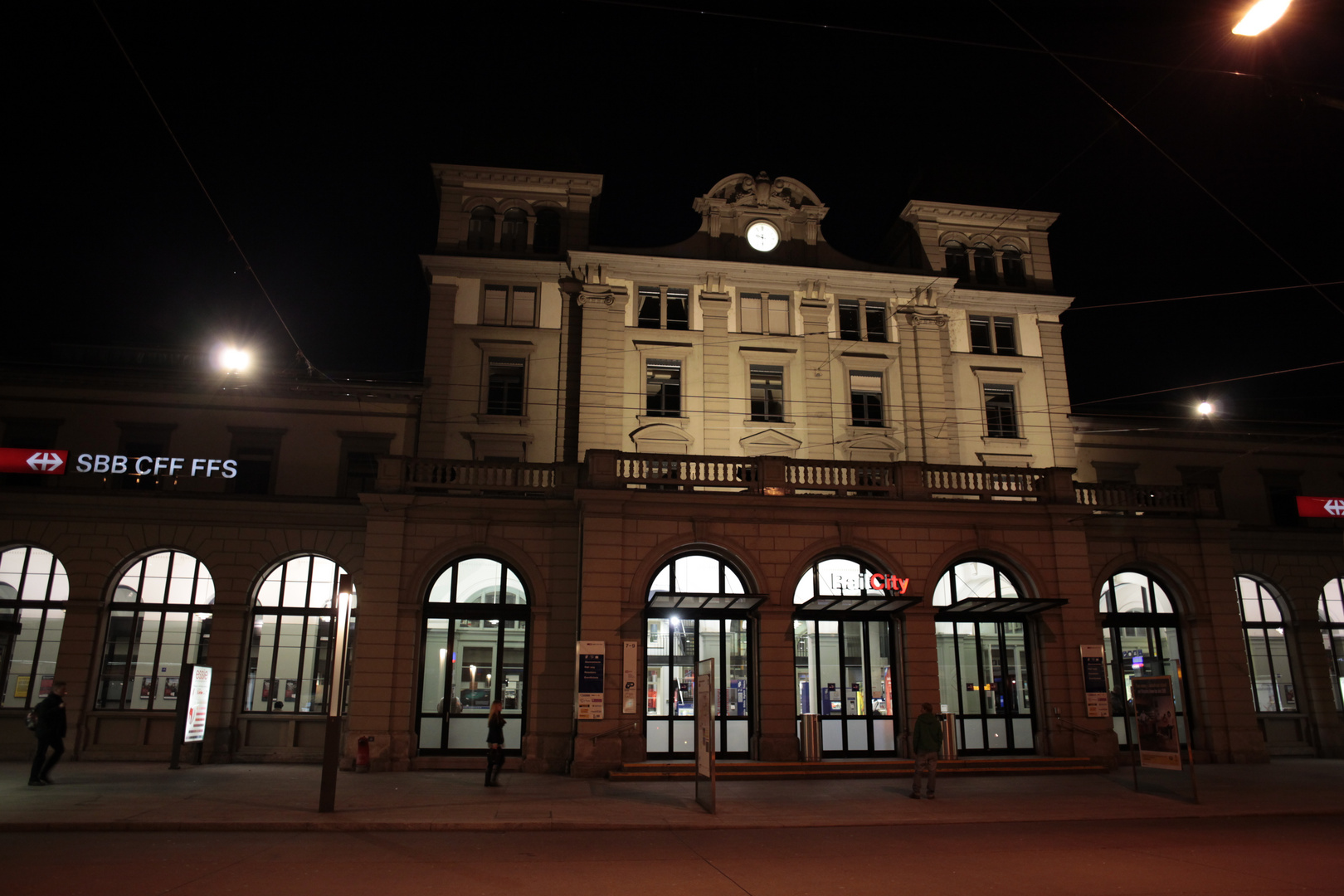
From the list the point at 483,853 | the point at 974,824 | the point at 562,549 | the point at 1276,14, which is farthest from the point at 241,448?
the point at 1276,14

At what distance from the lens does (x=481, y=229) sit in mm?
31641

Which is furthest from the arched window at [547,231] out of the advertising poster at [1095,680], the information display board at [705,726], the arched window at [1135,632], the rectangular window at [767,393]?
the arched window at [1135,632]

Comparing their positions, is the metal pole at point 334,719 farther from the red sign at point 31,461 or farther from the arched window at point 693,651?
the red sign at point 31,461

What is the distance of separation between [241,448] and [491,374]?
8.67 metres

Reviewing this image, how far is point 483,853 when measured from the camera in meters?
12.6

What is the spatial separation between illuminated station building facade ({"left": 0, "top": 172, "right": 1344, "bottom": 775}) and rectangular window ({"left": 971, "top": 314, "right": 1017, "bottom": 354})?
138 millimetres

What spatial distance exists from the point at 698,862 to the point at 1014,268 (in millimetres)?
28935

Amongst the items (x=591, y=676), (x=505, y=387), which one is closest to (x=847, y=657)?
(x=591, y=676)

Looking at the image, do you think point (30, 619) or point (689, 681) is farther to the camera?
point (30, 619)

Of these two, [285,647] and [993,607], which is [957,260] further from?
Answer: [285,647]

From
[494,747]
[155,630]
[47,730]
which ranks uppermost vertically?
[155,630]

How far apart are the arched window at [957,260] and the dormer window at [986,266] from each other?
0.52m

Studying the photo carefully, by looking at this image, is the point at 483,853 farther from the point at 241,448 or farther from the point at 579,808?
the point at 241,448

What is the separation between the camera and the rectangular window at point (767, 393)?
3020cm
